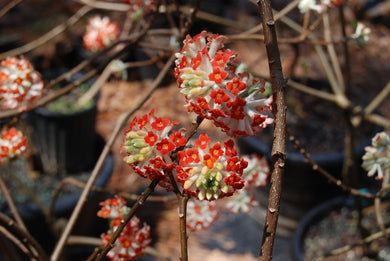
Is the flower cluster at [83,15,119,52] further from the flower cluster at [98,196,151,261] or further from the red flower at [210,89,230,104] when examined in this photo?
the red flower at [210,89,230,104]

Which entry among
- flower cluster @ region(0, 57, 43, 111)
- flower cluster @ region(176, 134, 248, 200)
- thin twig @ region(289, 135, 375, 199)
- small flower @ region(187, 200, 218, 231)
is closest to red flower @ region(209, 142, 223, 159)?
flower cluster @ region(176, 134, 248, 200)

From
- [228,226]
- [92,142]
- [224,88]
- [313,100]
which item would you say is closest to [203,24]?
[313,100]

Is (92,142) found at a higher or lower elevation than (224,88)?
higher

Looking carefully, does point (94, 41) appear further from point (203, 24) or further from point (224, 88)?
point (203, 24)

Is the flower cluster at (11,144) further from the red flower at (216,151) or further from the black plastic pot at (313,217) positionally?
the black plastic pot at (313,217)

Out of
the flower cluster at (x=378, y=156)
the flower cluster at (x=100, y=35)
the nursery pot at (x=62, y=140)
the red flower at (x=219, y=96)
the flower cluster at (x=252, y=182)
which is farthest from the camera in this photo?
the nursery pot at (x=62, y=140)

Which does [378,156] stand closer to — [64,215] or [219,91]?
[219,91]

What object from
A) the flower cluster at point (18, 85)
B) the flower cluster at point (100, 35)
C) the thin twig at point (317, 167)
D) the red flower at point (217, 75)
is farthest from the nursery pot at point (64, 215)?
the red flower at point (217, 75)

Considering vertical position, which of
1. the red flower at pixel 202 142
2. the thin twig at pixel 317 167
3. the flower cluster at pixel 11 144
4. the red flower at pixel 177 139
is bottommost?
the flower cluster at pixel 11 144

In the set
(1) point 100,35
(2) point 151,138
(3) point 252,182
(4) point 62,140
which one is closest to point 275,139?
(2) point 151,138
